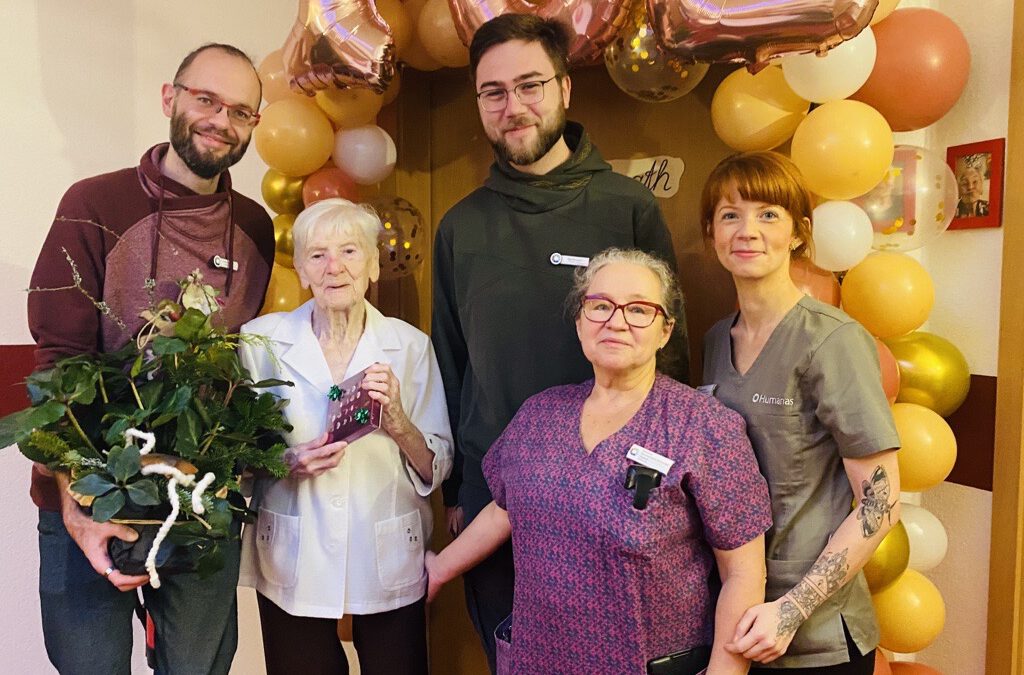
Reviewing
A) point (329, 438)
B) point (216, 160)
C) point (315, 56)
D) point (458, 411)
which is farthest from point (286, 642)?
point (315, 56)

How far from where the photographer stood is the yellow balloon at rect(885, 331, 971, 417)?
2133 millimetres

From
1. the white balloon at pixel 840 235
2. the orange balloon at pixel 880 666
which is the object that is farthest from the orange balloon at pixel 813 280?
the orange balloon at pixel 880 666

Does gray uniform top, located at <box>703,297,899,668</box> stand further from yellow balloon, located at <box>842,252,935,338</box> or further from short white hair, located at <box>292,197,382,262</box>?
short white hair, located at <box>292,197,382,262</box>

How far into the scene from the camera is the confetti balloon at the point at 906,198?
6.57ft

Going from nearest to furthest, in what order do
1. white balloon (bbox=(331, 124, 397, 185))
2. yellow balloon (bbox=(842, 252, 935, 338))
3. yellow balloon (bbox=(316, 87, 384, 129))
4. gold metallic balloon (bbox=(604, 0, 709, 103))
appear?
yellow balloon (bbox=(842, 252, 935, 338)) < gold metallic balloon (bbox=(604, 0, 709, 103)) < yellow balloon (bbox=(316, 87, 384, 129)) < white balloon (bbox=(331, 124, 397, 185))

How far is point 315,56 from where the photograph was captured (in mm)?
2088

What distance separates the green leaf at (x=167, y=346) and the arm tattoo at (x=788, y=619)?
1333 millimetres

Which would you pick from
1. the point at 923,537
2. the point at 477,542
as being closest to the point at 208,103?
the point at 477,542

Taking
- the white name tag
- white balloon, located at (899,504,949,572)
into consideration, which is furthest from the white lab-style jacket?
white balloon, located at (899,504,949,572)

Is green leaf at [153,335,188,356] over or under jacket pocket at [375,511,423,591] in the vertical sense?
over

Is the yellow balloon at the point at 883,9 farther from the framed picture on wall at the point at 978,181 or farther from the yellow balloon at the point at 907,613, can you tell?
the yellow balloon at the point at 907,613

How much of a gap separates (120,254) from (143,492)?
66cm

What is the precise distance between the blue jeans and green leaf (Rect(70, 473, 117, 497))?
333mm

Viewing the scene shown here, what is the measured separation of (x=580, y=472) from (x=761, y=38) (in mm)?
1067
